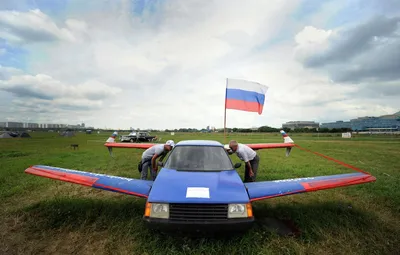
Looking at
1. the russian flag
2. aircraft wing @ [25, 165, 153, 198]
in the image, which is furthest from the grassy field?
the russian flag

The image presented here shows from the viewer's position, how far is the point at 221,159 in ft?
17.5

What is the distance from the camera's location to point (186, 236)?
3842 millimetres

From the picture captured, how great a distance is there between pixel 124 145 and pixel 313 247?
25.0 feet

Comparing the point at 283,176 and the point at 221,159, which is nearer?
the point at 221,159

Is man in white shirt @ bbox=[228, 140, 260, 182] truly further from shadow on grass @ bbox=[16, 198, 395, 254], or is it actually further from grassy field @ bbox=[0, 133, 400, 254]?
shadow on grass @ bbox=[16, 198, 395, 254]

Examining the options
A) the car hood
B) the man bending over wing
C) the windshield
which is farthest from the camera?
the man bending over wing

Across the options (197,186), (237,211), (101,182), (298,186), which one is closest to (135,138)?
(101,182)

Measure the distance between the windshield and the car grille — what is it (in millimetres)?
1372

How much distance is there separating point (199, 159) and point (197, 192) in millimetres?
1507

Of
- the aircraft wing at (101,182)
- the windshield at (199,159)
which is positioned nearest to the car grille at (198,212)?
the aircraft wing at (101,182)

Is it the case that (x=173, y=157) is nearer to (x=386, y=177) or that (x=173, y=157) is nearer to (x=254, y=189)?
(x=254, y=189)

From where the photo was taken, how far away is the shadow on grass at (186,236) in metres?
3.81

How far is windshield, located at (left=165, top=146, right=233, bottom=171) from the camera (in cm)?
502

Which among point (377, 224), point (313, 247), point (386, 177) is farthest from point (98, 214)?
point (386, 177)
